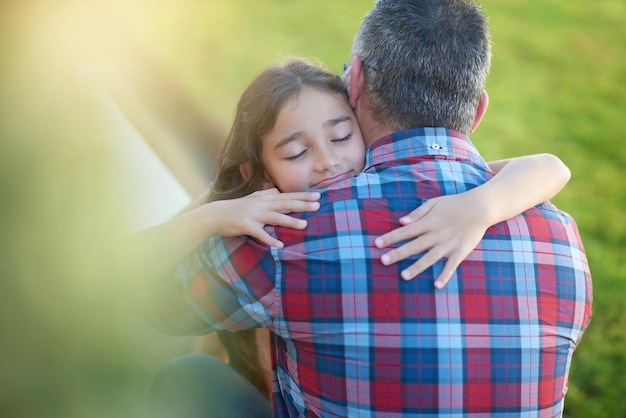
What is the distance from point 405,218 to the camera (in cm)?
168

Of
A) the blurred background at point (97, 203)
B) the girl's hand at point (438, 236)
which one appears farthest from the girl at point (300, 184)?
the blurred background at point (97, 203)

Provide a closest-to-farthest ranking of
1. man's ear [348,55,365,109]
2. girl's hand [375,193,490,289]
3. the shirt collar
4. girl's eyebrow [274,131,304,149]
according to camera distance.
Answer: girl's hand [375,193,490,289] → the shirt collar → man's ear [348,55,365,109] → girl's eyebrow [274,131,304,149]

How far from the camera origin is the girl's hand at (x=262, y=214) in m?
1.70

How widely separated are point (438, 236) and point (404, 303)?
16 cm

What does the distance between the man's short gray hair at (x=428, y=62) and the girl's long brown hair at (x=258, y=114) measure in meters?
0.27

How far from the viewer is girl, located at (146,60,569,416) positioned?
1670 mm

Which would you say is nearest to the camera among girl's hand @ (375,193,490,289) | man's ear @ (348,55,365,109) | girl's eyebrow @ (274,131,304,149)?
girl's hand @ (375,193,490,289)

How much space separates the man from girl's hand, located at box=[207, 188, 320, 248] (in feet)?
0.08

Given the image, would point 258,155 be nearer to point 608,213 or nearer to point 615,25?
point 608,213

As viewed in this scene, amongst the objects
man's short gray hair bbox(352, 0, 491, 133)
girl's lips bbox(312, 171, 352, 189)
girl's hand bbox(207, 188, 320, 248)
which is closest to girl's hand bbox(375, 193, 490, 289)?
girl's hand bbox(207, 188, 320, 248)

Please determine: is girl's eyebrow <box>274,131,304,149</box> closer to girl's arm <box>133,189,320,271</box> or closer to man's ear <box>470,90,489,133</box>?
girl's arm <box>133,189,320,271</box>

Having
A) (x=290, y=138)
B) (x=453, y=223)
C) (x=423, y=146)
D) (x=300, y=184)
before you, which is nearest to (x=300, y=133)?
(x=290, y=138)

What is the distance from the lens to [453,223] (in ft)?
5.50

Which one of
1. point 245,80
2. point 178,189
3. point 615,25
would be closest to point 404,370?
point 178,189
